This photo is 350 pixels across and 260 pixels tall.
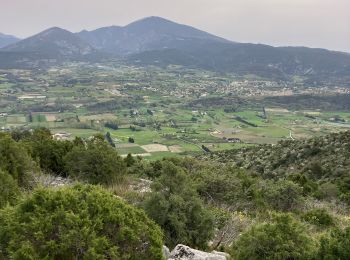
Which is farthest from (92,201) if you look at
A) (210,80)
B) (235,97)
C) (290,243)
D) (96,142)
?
(210,80)

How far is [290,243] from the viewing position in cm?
797

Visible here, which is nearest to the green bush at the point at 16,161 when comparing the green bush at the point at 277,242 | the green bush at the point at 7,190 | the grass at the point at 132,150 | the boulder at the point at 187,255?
the green bush at the point at 7,190

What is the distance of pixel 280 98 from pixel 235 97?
41.5ft

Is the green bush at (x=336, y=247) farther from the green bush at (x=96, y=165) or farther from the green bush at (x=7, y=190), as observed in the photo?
the green bush at (x=96, y=165)

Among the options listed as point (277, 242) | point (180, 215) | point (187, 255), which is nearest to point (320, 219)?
point (180, 215)

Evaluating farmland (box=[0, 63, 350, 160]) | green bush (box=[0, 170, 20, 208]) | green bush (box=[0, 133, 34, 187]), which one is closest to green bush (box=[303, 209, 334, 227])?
green bush (box=[0, 170, 20, 208])

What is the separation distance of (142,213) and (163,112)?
83247 millimetres

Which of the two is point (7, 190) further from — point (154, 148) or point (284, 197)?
point (154, 148)

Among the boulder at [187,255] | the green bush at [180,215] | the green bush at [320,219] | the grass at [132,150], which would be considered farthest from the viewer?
the grass at [132,150]

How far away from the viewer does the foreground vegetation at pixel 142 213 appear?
6465 millimetres

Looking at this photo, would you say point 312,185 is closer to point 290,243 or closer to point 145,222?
point 290,243

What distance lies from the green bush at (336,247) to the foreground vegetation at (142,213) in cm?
2

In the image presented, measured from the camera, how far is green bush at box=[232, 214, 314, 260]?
26.0 ft

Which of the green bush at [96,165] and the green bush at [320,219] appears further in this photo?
the green bush at [96,165]
